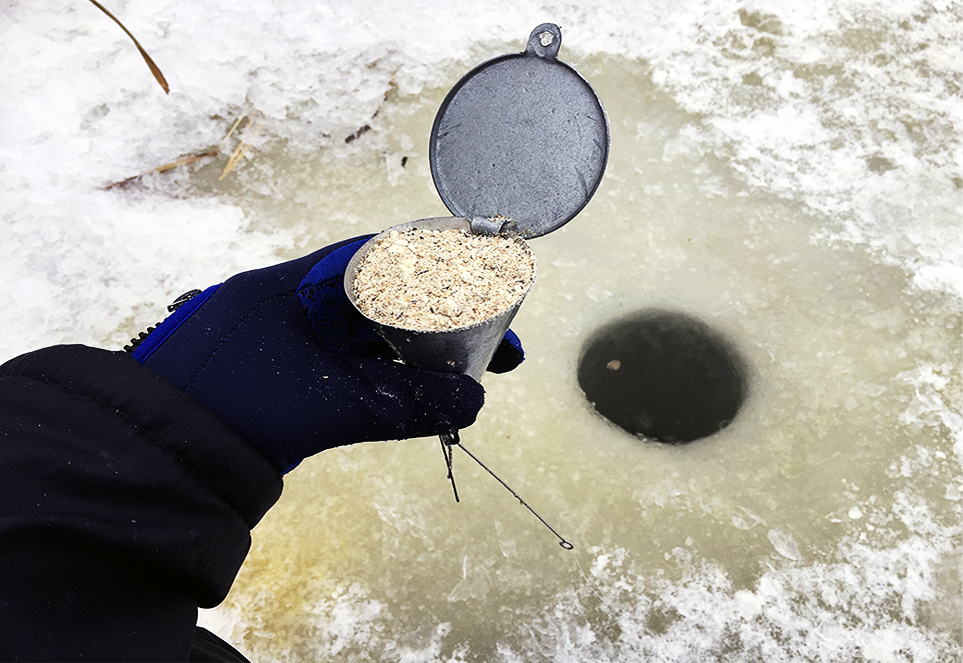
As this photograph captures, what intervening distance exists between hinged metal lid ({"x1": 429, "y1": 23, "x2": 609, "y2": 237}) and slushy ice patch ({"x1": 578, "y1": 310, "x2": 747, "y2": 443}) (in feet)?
2.78

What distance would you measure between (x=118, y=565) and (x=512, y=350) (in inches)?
35.6

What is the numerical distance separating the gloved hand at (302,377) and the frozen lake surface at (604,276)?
778mm

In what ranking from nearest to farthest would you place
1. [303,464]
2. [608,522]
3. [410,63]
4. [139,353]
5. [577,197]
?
[139,353], [577,197], [608,522], [303,464], [410,63]

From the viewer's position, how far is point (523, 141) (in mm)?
1418

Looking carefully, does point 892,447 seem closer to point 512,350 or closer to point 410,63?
point 512,350

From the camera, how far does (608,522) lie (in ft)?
6.17

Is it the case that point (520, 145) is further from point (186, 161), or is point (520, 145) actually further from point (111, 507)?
point (186, 161)

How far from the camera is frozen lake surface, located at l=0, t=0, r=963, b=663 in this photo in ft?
5.85

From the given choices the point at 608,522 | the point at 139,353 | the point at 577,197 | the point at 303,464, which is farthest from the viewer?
the point at 303,464

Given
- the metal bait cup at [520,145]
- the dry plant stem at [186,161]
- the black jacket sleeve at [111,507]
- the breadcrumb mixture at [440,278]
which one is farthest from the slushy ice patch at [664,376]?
the dry plant stem at [186,161]

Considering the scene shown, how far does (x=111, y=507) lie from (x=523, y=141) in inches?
41.8

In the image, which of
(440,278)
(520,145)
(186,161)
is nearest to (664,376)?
(520,145)

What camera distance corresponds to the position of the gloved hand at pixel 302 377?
3.93 feet

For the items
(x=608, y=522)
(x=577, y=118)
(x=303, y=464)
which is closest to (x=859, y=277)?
(x=608, y=522)
